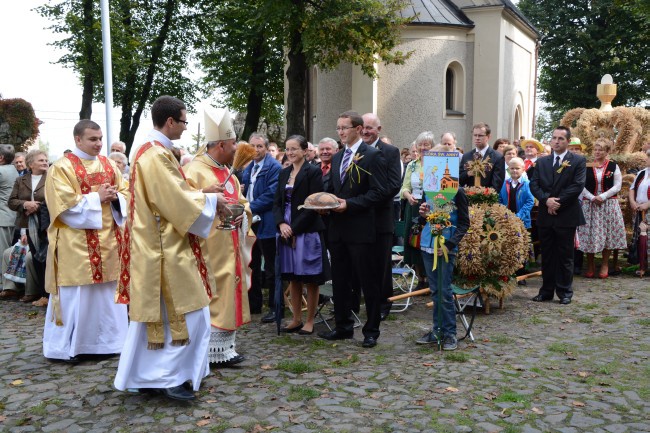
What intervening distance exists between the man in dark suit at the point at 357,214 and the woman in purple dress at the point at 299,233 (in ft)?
0.93

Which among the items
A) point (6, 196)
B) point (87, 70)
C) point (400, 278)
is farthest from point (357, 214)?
point (87, 70)

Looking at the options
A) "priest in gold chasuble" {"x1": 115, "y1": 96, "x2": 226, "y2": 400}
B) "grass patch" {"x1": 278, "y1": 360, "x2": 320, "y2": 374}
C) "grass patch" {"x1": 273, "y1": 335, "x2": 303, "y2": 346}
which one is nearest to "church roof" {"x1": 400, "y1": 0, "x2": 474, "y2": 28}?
"grass patch" {"x1": 273, "y1": 335, "x2": 303, "y2": 346}

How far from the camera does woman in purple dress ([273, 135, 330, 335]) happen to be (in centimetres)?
663

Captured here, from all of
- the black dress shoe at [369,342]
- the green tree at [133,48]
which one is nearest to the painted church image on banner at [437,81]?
the green tree at [133,48]

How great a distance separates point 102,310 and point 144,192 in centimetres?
201

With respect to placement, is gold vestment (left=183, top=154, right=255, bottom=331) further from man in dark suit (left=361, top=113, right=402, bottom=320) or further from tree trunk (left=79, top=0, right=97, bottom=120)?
tree trunk (left=79, top=0, right=97, bottom=120)

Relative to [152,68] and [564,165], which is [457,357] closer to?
[564,165]

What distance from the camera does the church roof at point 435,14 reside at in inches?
943

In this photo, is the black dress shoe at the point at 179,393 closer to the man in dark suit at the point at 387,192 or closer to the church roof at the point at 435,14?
the man in dark suit at the point at 387,192

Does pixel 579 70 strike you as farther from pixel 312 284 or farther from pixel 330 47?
pixel 312 284

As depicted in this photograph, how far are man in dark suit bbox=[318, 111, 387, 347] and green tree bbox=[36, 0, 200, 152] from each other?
20.2 m

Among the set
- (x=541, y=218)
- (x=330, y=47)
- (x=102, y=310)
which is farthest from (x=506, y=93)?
(x=102, y=310)

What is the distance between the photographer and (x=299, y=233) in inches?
263

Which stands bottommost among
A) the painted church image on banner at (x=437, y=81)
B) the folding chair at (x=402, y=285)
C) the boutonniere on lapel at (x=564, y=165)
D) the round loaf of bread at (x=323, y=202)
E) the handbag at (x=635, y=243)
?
the folding chair at (x=402, y=285)
